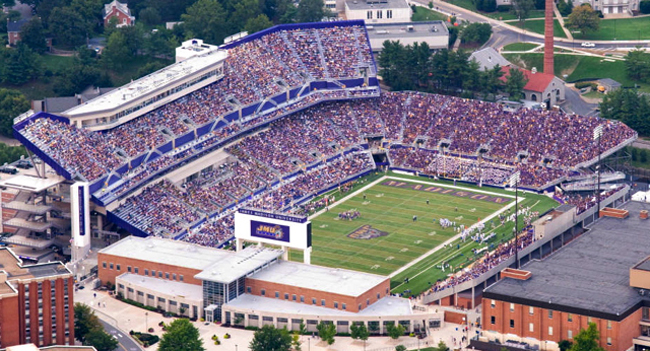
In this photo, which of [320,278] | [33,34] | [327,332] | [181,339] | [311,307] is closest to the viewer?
[181,339]

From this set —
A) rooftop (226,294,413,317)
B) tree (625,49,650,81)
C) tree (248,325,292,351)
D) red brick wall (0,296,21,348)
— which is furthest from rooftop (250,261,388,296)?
tree (625,49,650,81)

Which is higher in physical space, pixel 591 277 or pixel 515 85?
pixel 515 85

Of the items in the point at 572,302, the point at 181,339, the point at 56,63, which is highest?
the point at 56,63

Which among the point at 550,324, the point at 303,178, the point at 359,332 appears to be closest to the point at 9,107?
the point at 303,178

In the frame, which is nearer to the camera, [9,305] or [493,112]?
[9,305]

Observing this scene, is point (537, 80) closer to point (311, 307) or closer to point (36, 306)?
point (311, 307)

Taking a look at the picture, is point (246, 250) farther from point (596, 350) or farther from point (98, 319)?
point (596, 350)

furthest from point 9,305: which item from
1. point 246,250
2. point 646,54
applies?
point 646,54
